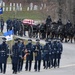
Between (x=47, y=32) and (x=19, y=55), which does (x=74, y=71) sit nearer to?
(x=19, y=55)

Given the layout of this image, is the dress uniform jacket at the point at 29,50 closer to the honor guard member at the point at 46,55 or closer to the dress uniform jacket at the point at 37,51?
the dress uniform jacket at the point at 37,51

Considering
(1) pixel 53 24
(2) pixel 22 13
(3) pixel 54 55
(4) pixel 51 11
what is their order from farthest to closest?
(2) pixel 22 13, (4) pixel 51 11, (1) pixel 53 24, (3) pixel 54 55

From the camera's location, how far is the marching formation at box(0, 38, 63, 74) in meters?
28.7

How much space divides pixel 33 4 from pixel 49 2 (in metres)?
9.97

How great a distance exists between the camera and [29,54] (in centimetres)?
2981

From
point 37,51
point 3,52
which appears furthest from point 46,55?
point 3,52

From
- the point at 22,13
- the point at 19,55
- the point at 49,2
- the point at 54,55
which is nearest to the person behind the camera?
the point at 19,55

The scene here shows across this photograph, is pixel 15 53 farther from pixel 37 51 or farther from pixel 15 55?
pixel 37 51

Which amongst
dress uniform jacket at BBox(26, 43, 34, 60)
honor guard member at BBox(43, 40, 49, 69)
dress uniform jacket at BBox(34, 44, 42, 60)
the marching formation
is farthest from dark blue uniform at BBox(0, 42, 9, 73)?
honor guard member at BBox(43, 40, 49, 69)

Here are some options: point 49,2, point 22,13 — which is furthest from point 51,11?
point 22,13

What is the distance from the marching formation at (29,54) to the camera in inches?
1131

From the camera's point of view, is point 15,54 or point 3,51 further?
point 15,54

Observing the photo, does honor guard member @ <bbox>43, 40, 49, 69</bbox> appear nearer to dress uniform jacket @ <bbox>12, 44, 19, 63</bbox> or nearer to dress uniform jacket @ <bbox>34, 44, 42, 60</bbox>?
dress uniform jacket @ <bbox>34, 44, 42, 60</bbox>

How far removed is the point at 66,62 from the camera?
3556 centimetres
